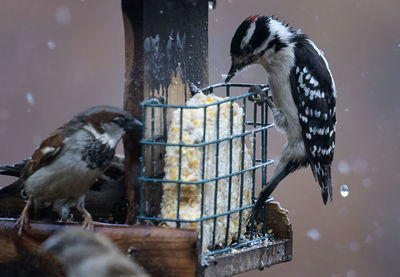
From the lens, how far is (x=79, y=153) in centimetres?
369

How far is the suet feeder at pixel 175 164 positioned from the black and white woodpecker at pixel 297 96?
1.73 feet

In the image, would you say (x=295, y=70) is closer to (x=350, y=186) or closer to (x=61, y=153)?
(x=61, y=153)

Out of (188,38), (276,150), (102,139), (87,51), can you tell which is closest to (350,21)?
(276,150)

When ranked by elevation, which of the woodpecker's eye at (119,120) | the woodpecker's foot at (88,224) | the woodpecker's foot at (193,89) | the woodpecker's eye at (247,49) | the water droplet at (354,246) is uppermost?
the woodpecker's eye at (247,49)

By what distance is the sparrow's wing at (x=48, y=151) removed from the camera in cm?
371

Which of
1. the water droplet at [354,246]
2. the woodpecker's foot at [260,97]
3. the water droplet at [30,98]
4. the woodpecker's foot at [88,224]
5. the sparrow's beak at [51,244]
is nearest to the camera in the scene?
the sparrow's beak at [51,244]

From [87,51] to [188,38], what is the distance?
2.35m

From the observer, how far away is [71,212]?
4.15 metres

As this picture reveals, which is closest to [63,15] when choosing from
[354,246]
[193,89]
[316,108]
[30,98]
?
[30,98]

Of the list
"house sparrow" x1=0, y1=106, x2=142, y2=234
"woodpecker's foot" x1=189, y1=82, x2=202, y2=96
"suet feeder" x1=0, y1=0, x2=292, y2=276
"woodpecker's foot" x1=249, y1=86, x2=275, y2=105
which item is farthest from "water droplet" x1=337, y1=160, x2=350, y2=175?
"house sparrow" x1=0, y1=106, x2=142, y2=234

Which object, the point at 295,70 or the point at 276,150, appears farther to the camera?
the point at 276,150

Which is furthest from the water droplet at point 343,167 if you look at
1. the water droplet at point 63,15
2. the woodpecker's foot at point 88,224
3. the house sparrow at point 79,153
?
the woodpecker's foot at point 88,224

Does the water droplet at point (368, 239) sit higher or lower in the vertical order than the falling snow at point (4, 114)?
lower

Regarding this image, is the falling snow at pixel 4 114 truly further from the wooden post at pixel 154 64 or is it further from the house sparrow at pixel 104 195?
the wooden post at pixel 154 64
